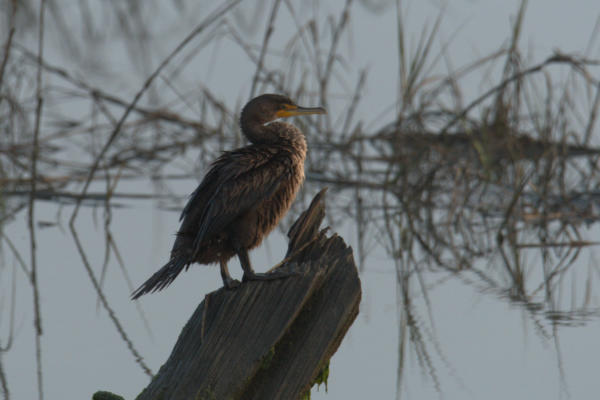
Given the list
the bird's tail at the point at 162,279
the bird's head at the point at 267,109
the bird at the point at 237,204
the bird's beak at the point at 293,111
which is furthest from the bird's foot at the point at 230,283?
the bird's beak at the point at 293,111

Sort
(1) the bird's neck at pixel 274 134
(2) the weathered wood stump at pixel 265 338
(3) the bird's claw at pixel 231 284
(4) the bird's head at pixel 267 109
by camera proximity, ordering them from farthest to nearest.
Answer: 1. (4) the bird's head at pixel 267 109
2. (1) the bird's neck at pixel 274 134
3. (3) the bird's claw at pixel 231 284
4. (2) the weathered wood stump at pixel 265 338

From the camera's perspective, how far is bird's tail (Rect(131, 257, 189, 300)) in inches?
151

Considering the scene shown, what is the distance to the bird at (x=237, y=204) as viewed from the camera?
406cm

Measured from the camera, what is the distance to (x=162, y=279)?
12.8 ft

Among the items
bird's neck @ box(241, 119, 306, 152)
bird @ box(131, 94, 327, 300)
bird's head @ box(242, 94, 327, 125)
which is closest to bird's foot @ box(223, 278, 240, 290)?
bird @ box(131, 94, 327, 300)

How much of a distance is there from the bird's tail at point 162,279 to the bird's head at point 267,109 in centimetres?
100

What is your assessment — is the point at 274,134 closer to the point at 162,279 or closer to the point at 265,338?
the point at 162,279

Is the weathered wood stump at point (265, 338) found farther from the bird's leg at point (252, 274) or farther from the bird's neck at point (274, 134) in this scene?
the bird's neck at point (274, 134)

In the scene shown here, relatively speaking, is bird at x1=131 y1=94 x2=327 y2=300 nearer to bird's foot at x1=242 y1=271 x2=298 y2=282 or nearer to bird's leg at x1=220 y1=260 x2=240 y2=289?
bird's leg at x1=220 y1=260 x2=240 y2=289

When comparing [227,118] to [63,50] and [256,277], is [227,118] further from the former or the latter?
[256,277]

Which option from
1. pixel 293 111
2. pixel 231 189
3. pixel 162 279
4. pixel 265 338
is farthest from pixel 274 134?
pixel 265 338

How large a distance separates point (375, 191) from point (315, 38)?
142cm

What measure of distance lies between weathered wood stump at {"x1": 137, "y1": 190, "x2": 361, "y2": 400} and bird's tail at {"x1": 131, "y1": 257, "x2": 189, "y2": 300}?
37 centimetres

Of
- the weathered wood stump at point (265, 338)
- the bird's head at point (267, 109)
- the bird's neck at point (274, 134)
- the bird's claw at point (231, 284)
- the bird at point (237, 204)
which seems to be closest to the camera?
the weathered wood stump at point (265, 338)
